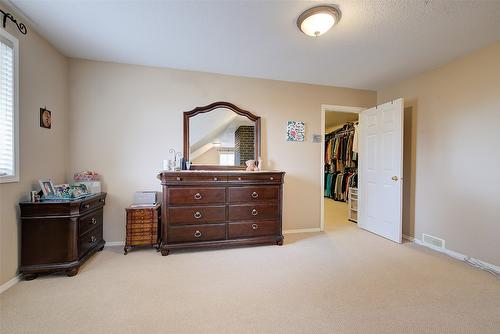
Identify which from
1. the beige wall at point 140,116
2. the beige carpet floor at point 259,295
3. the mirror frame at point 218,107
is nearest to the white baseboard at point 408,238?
the beige carpet floor at point 259,295

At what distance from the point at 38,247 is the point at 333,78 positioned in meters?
4.10

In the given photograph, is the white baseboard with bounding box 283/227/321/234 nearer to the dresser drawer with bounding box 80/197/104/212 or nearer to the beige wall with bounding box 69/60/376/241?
the beige wall with bounding box 69/60/376/241

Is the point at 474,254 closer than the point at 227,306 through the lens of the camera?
No

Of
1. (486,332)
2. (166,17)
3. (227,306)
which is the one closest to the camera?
(486,332)

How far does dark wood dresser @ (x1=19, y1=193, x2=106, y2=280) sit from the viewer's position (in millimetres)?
2072

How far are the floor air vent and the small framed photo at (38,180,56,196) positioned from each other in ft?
14.9

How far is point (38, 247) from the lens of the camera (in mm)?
2104

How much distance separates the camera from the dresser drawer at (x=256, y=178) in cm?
288

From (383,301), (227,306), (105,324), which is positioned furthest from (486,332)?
(105,324)

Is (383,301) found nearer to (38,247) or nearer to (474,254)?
(474,254)

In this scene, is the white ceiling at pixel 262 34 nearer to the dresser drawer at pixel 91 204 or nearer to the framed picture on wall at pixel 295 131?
the framed picture on wall at pixel 295 131

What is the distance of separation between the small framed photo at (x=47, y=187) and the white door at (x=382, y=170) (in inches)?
164

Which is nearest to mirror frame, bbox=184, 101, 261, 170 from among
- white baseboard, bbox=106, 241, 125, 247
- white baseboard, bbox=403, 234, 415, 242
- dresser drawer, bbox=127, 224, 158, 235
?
dresser drawer, bbox=127, 224, 158, 235

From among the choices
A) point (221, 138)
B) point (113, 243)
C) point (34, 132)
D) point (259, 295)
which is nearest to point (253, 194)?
point (221, 138)
